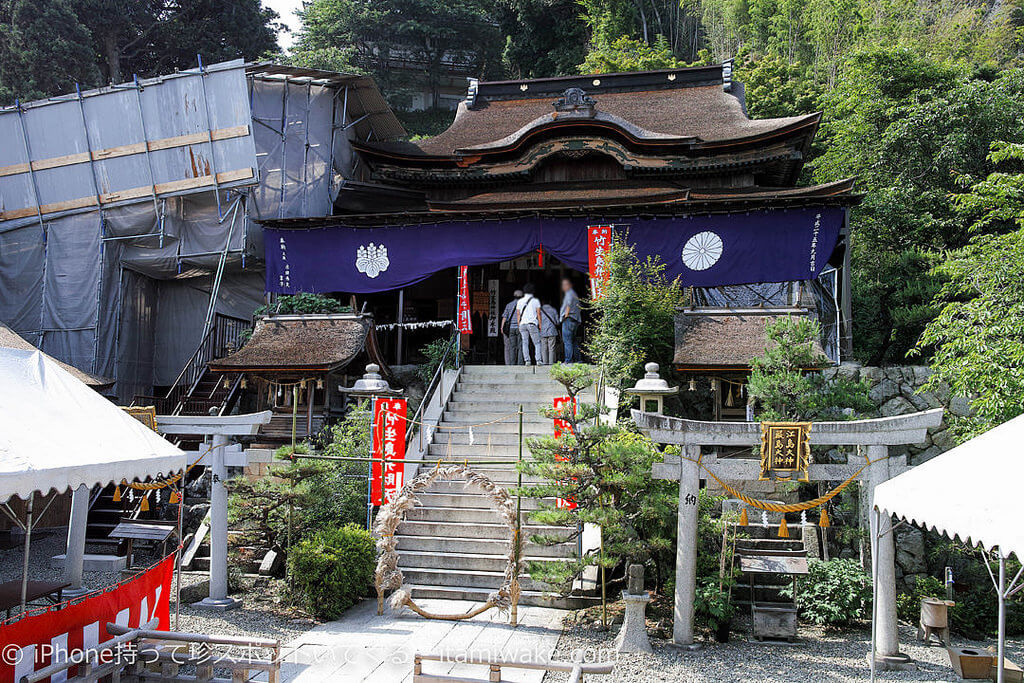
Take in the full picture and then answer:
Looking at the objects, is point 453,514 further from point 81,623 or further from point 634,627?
point 81,623

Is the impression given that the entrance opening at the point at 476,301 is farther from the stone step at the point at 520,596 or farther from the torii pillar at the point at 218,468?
the stone step at the point at 520,596

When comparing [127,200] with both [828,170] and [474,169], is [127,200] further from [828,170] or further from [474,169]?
[828,170]

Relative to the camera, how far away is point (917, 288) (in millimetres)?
16266

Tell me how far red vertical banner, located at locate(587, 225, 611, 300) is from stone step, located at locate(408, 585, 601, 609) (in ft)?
22.9

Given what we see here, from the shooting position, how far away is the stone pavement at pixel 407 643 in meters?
7.47

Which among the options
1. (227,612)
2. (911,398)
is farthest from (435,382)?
(911,398)

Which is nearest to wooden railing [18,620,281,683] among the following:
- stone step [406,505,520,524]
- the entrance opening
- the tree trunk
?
stone step [406,505,520,524]

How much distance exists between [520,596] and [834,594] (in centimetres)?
406

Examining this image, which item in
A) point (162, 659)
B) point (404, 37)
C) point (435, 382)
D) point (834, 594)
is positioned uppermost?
point (404, 37)

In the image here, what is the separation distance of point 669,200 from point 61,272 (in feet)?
48.7

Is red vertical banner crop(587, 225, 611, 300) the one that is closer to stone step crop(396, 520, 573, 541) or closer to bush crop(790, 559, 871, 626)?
stone step crop(396, 520, 573, 541)

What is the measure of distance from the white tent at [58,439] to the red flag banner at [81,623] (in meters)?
0.47

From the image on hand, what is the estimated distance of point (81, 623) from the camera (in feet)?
20.9

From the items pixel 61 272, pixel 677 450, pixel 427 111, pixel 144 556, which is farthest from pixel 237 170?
pixel 427 111
